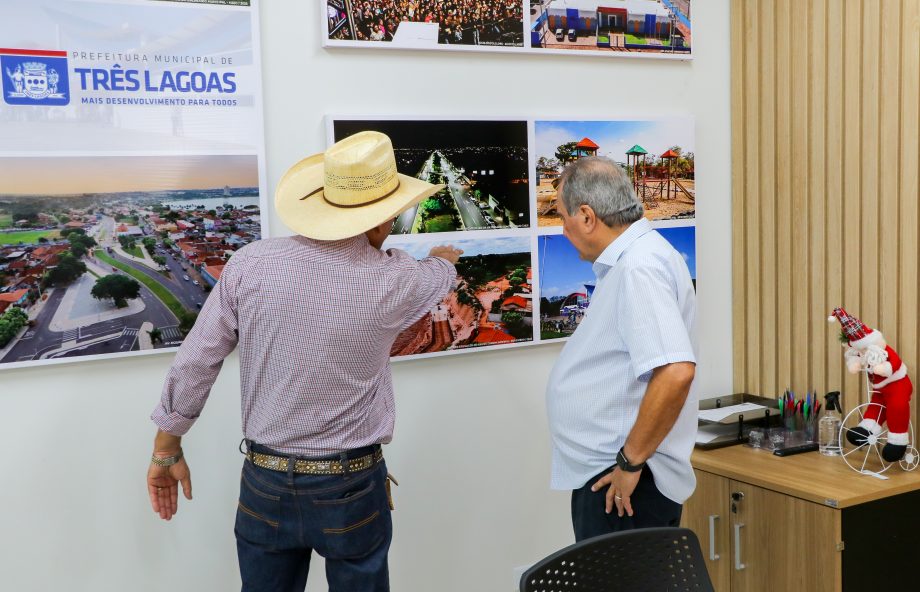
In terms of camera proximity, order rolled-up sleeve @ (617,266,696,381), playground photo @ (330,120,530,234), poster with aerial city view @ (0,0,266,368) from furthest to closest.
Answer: playground photo @ (330,120,530,234)
poster with aerial city view @ (0,0,266,368)
rolled-up sleeve @ (617,266,696,381)

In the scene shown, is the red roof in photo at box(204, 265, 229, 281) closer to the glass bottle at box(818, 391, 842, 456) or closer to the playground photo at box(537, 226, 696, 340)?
the playground photo at box(537, 226, 696, 340)

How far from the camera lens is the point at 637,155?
3.28 m

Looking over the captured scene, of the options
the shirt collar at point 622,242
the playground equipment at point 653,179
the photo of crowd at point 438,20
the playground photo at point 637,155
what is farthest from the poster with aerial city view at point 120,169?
the playground equipment at point 653,179

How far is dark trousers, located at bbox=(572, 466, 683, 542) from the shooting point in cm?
227

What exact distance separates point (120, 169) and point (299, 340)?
0.89 meters

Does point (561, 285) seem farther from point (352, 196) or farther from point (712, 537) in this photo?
point (352, 196)

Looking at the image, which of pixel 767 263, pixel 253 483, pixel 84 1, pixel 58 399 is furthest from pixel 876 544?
pixel 84 1

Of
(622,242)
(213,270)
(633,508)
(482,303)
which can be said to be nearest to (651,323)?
(622,242)

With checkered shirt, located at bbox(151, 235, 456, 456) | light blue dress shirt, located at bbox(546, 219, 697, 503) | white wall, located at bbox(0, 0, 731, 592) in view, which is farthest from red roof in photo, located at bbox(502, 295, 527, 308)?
checkered shirt, located at bbox(151, 235, 456, 456)

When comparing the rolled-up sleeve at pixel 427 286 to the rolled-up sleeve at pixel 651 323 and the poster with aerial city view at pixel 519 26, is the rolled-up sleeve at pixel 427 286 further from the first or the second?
the poster with aerial city view at pixel 519 26

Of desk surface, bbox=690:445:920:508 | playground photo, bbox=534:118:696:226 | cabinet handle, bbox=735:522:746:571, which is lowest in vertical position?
cabinet handle, bbox=735:522:746:571

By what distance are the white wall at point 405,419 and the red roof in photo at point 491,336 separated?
0.07 m

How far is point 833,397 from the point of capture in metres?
3.00

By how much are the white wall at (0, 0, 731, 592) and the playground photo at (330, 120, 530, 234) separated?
0.07 m
